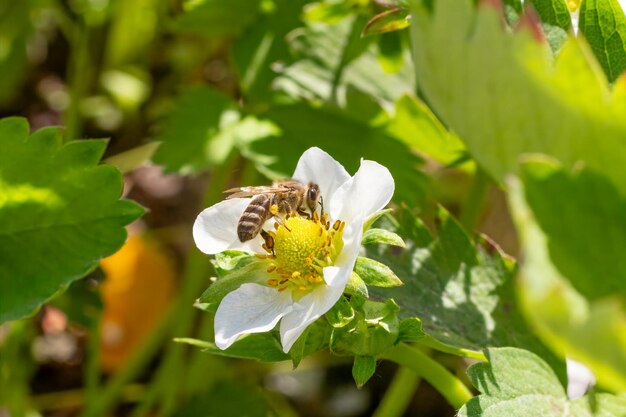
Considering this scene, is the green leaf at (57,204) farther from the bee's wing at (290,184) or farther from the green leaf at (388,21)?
the green leaf at (388,21)

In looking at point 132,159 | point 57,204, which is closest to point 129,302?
point 132,159

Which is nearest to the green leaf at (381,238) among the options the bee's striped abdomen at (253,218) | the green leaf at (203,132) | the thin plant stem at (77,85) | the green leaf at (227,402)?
the bee's striped abdomen at (253,218)

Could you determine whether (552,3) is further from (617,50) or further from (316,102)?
(316,102)

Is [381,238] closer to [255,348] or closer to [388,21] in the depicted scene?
[255,348]

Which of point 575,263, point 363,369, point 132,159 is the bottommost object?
point 132,159

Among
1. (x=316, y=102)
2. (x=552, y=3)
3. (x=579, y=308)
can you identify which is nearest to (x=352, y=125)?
(x=316, y=102)

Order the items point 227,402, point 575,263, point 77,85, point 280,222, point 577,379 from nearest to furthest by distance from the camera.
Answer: point 575,263, point 280,222, point 577,379, point 227,402, point 77,85
